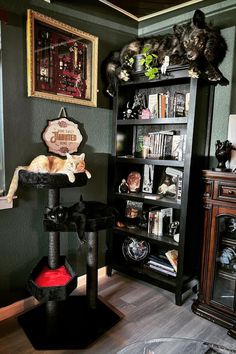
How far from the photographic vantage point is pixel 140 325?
1861 mm

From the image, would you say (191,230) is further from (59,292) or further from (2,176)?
(2,176)

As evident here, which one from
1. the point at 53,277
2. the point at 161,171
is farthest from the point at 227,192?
the point at 53,277

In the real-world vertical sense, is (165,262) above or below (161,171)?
below

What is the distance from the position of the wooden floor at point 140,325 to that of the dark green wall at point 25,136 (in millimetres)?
328

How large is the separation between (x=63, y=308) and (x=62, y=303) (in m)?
0.05

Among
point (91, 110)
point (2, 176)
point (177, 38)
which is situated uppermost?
A: point (177, 38)

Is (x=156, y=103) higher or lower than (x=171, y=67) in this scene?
lower

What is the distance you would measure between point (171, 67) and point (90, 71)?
2.38 feet

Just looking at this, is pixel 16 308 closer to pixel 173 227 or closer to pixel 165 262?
pixel 165 262

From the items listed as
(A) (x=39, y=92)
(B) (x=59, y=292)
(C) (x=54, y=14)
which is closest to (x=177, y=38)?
(C) (x=54, y=14)

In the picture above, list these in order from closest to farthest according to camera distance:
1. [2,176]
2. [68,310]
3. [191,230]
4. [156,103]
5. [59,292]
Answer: [59,292], [2,176], [68,310], [191,230], [156,103]

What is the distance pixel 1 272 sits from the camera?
6.13 feet

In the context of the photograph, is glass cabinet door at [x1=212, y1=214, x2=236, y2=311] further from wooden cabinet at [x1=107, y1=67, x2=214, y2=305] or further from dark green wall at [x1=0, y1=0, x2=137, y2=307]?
dark green wall at [x1=0, y1=0, x2=137, y2=307]

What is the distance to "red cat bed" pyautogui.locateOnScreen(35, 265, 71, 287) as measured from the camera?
172cm
